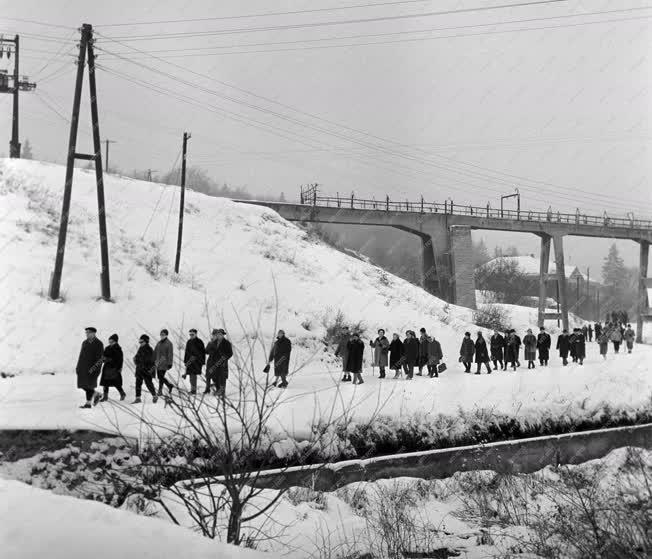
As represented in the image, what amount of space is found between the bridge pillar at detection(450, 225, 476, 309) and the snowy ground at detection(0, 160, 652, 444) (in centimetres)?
501

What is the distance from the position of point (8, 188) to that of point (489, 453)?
24083 millimetres

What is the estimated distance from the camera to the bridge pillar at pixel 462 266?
4138cm

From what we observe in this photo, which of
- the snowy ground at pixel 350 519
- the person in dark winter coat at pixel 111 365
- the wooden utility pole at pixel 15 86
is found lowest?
the snowy ground at pixel 350 519

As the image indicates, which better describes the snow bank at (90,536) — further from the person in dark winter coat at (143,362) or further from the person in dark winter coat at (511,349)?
the person in dark winter coat at (511,349)

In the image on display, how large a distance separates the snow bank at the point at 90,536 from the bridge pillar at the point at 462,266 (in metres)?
37.5

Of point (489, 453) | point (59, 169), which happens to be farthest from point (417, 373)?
point (59, 169)

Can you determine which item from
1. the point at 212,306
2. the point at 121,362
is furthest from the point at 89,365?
the point at 212,306

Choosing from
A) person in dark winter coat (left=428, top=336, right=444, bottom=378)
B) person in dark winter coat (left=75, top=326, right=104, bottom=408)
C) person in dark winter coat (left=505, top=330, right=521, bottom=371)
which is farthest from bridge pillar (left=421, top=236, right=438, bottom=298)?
person in dark winter coat (left=75, top=326, right=104, bottom=408)

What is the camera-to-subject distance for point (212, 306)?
75.8 ft

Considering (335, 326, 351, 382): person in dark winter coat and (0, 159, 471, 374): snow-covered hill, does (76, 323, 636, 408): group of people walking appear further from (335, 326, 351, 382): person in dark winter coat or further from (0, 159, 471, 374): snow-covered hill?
(0, 159, 471, 374): snow-covered hill

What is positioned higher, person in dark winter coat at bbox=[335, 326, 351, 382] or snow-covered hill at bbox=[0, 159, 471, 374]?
snow-covered hill at bbox=[0, 159, 471, 374]

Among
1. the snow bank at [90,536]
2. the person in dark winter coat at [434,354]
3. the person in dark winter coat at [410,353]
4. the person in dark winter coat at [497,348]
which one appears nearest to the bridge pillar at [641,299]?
the person in dark winter coat at [497,348]

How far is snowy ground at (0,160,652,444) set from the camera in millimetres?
15008

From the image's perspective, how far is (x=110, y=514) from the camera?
5.18m
